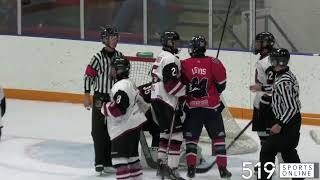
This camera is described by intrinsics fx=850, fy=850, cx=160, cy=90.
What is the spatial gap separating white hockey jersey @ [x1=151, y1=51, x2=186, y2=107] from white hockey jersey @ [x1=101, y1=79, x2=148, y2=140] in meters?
0.56

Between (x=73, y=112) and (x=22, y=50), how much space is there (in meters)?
1.40

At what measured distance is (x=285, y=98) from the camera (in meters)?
5.84

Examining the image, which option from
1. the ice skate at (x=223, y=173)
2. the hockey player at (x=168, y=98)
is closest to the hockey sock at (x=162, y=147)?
the hockey player at (x=168, y=98)

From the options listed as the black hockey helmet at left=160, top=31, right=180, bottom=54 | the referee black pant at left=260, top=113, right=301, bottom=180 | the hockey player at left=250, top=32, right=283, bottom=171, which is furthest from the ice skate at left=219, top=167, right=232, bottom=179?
the black hockey helmet at left=160, top=31, right=180, bottom=54

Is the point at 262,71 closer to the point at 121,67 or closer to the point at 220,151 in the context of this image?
the point at 220,151

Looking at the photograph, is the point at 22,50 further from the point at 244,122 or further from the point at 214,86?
the point at 214,86

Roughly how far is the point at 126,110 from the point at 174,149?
2.86ft

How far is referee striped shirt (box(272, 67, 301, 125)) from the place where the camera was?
583cm

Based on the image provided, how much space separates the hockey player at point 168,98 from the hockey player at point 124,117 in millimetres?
561

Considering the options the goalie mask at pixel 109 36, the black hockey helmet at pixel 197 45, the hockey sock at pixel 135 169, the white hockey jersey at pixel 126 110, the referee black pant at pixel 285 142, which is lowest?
the hockey sock at pixel 135 169

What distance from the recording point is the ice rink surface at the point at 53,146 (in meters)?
7.27

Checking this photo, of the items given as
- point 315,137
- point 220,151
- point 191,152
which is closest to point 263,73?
point 220,151

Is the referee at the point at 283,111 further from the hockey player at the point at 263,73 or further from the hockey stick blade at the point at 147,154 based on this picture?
the hockey stick blade at the point at 147,154

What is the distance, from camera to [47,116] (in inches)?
398
